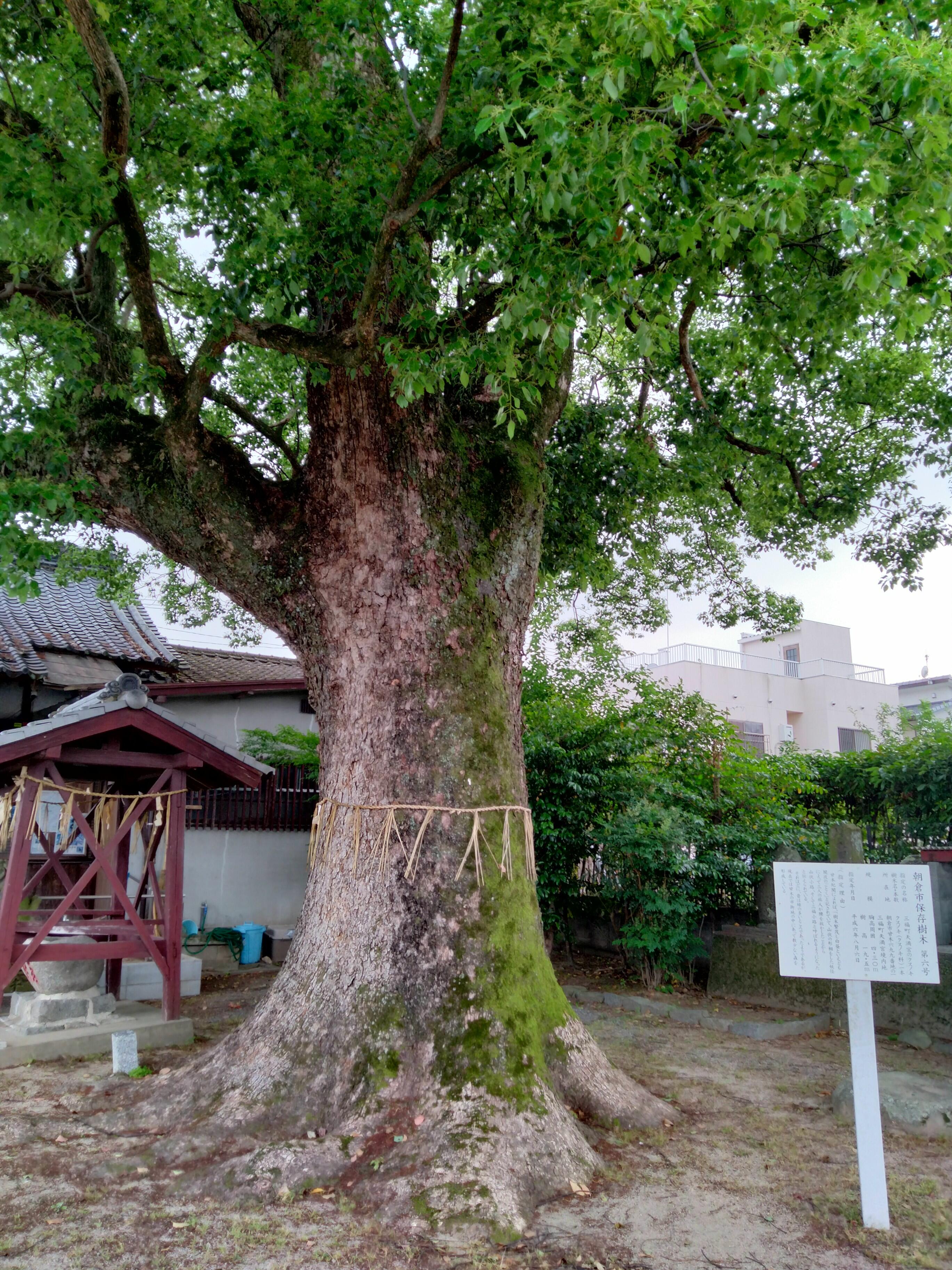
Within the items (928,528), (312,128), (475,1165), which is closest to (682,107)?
(312,128)

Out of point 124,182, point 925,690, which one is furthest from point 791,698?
point 124,182

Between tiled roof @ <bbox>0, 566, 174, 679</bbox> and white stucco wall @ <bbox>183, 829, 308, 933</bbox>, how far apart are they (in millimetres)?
3104

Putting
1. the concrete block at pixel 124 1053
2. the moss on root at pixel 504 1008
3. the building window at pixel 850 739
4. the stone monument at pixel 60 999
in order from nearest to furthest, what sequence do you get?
the moss on root at pixel 504 1008 < the concrete block at pixel 124 1053 < the stone monument at pixel 60 999 < the building window at pixel 850 739

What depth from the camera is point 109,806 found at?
830 cm

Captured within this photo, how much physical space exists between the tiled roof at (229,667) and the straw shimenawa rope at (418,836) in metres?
8.43

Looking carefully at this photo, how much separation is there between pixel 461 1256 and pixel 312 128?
6.92m

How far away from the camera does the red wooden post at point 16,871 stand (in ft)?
21.8

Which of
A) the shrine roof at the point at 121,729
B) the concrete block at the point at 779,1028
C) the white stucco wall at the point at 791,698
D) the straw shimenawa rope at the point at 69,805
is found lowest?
the concrete block at the point at 779,1028

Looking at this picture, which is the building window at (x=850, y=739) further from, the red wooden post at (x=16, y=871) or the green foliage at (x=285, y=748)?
the red wooden post at (x=16, y=871)

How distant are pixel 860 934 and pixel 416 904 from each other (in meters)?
2.47

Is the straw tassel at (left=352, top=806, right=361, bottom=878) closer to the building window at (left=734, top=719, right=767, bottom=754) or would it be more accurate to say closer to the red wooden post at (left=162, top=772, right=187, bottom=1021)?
the red wooden post at (left=162, top=772, right=187, bottom=1021)

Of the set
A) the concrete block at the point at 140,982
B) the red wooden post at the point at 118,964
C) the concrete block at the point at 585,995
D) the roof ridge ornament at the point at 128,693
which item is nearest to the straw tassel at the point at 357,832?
the roof ridge ornament at the point at 128,693

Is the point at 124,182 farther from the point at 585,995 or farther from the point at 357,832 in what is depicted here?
the point at 585,995

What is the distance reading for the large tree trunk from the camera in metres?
4.46
